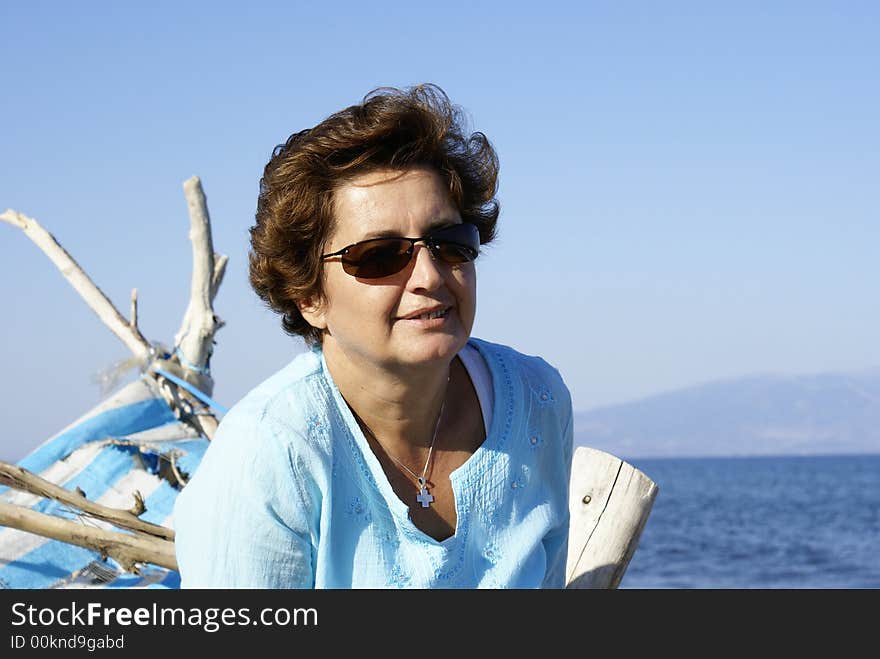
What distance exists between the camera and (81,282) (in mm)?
7191

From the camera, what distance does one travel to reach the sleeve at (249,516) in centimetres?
265

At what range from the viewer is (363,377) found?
114 inches

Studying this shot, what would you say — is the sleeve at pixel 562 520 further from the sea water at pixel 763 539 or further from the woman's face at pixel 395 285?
the sea water at pixel 763 539

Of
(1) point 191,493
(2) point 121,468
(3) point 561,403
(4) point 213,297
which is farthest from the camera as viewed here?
(4) point 213,297

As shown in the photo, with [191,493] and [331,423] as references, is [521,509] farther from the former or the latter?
→ [191,493]

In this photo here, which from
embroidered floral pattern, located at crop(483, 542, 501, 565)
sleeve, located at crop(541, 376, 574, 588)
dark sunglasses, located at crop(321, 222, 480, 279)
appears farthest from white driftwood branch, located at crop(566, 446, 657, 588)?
dark sunglasses, located at crop(321, 222, 480, 279)

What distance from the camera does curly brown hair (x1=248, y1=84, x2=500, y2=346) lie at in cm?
278

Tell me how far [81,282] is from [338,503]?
16.2 feet

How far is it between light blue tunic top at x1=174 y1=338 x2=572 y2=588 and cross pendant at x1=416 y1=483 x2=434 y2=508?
2.9 inches

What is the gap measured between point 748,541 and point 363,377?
92.0 feet

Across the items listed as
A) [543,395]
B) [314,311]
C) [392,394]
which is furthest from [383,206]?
[543,395]

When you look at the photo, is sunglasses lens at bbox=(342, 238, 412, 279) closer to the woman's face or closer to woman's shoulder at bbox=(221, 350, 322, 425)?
the woman's face
